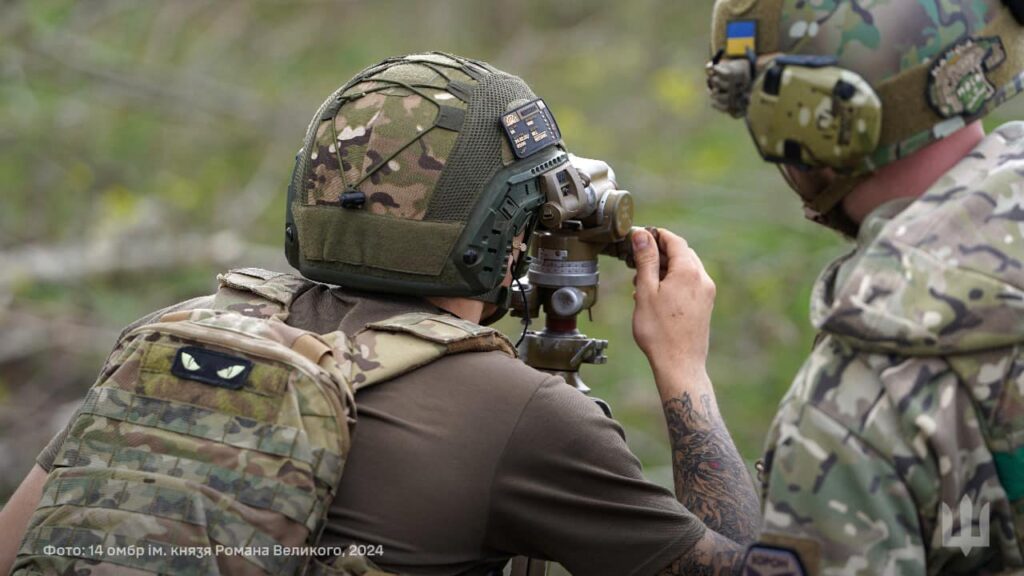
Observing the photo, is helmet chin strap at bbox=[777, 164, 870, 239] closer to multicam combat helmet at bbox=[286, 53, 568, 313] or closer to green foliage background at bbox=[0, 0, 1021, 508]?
multicam combat helmet at bbox=[286, 53, 568, 313]

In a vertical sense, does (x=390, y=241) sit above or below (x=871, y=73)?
below

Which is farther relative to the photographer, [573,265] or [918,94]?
[573,265]

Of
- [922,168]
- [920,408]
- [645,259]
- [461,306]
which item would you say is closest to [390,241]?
[461,306]

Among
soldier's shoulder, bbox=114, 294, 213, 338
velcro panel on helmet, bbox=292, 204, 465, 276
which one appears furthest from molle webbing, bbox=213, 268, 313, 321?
velcro panel on helmet, bbox=292, 204, 465, 276

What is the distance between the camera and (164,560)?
2488mm

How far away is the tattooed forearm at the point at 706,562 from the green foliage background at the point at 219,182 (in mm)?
3480

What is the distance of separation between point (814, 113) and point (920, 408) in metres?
0.54

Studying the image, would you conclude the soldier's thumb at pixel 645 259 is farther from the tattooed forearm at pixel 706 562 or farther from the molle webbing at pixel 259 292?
the molle webbing at pixel 259 292

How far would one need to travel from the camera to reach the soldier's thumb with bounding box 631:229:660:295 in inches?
129

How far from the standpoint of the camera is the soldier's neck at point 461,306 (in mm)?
3037

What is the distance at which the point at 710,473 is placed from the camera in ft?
10.0

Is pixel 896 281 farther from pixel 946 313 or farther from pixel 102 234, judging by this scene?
pixel 102 234
